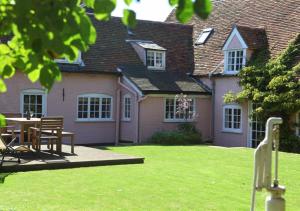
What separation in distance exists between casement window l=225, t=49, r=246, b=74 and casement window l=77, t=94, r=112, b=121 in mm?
6319

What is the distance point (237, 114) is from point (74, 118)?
322 inches

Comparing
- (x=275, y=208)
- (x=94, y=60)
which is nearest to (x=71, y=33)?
(x=275, y=208)

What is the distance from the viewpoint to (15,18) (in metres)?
2.66

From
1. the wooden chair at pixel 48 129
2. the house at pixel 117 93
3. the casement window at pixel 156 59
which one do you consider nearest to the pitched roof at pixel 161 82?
the house at pixel 117 93

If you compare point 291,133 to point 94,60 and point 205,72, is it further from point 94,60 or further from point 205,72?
point 94,60

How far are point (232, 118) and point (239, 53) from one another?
3.32 meters

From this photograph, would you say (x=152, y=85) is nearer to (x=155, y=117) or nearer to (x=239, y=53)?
(x=155, y=117)

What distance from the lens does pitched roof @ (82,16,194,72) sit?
26.5m

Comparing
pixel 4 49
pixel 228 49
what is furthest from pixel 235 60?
pixel 4 49

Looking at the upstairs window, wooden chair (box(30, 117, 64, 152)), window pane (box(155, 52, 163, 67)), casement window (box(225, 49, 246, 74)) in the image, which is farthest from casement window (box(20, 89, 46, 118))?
the upstairs window

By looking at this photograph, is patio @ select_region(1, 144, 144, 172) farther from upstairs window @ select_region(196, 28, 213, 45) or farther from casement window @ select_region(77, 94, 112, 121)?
upstairs window @ select_region(196, 28, 213, 45)

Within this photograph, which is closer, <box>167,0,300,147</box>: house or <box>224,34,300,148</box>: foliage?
<box>224,34,300,148</box>: foliage

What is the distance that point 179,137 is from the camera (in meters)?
24.2

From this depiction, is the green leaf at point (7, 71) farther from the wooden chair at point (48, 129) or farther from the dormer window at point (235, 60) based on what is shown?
the dormer window at point (235, 60)
